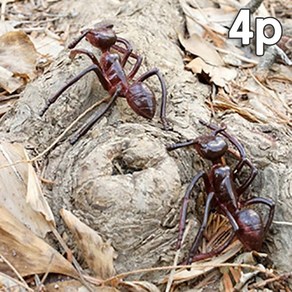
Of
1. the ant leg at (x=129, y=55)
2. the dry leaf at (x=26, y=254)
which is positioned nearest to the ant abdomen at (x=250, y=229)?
the dry leaf at (x=26, y=254)

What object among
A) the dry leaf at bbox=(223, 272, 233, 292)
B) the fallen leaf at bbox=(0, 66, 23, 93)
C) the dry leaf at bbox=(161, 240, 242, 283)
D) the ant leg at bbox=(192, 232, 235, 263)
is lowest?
the dry leaf at bbox=(223, 272, 233, 292)

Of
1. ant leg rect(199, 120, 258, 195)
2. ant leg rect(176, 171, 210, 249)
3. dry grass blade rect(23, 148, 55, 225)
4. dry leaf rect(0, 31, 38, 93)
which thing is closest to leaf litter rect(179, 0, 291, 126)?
ant leg rect(199, 120, 258, 195)

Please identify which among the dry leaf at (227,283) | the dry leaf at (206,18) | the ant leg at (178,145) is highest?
the ant leg at (178,145)

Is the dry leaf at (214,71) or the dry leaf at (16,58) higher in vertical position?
the dry leaf at (16,58)

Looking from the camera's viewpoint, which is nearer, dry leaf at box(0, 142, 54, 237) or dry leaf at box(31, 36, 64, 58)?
dry leaf at box(0, 142, 54, 237)

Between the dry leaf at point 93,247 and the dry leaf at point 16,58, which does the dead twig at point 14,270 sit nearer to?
the dry leaf at point 93,247

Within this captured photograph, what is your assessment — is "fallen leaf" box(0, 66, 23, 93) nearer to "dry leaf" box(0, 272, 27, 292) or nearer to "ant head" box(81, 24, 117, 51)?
"ant head" box(81, 24, 117, 51)

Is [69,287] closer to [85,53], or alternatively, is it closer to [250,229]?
[250,229]

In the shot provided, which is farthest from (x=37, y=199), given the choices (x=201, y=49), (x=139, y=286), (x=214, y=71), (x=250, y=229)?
(x=201, y=49)
